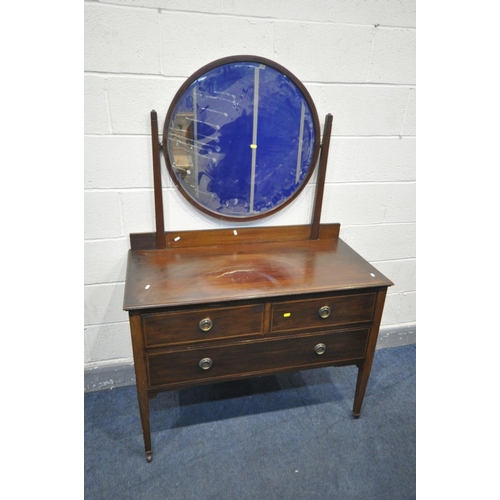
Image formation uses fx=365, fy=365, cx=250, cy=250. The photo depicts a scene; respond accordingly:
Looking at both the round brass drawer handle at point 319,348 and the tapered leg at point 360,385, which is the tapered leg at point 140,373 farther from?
the tapered leg at point 360,385

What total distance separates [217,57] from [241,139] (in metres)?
0.31

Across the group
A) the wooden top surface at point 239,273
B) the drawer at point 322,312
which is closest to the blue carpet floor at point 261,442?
the drawer at point 322,312

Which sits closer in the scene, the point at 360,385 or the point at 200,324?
the point at 200,324

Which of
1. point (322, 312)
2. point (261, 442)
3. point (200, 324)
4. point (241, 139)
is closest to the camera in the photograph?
point (200, 324)

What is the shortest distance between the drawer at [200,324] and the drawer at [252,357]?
6cm

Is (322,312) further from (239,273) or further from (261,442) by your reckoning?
(261,442)

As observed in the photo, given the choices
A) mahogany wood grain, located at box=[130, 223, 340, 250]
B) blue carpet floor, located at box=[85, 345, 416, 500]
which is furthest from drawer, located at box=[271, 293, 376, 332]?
blue carpet floor, located at box=[85, 345, 416, 500]

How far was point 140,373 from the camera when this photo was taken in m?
1.31

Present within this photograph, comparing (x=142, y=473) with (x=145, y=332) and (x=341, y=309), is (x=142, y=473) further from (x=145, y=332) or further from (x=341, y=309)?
(x=341, y=309)

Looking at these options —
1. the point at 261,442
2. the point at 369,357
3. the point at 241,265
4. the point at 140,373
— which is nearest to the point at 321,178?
the point at 241,265

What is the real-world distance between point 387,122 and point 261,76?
0.64m

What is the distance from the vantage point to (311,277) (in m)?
1.41

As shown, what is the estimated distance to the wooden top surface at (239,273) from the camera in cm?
127

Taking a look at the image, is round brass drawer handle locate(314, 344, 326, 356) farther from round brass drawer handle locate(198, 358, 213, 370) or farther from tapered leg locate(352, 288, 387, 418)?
round brass drawer handle locate(198, 358, 213, 370)
